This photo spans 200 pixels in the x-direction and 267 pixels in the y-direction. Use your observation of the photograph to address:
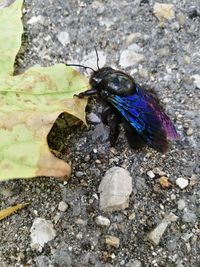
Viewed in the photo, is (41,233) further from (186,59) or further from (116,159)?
(186,59)

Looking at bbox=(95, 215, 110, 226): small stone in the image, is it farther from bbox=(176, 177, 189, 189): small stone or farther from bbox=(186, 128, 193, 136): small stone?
bbox=(186, 128, 193, 136): small stone

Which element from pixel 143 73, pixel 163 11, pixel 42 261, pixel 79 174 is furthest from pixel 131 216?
pixel 163 11

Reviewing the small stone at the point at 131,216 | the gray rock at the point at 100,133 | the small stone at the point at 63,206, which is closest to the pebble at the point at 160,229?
the small stone at the point at 131,216

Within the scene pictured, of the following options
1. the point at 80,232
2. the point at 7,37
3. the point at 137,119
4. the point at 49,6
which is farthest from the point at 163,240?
the point at 49,6

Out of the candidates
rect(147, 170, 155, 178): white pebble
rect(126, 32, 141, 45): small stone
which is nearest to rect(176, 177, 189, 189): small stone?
rect(147, 170, 155, 178): white pebble

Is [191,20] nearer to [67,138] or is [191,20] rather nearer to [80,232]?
[67,138]

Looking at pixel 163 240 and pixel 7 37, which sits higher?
pixel 7 37
